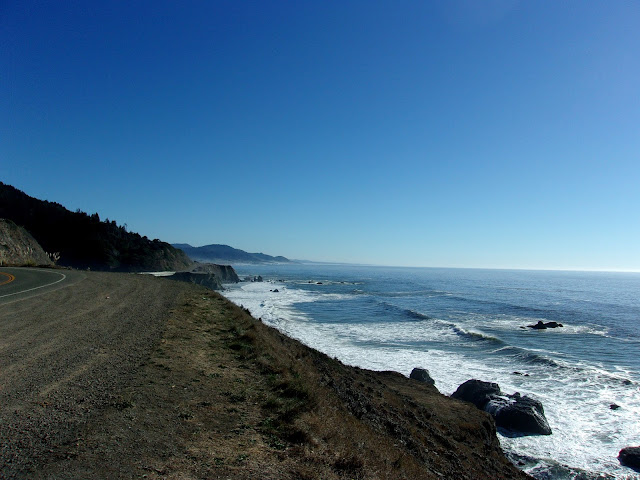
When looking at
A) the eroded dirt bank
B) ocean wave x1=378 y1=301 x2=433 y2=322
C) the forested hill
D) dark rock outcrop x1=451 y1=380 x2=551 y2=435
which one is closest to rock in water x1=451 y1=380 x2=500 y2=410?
dark rock outcrop x1=451 y1=380 x2=551 y2=435

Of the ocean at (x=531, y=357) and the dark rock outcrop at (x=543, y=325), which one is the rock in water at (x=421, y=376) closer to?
the ocean at (x=531, y=357)

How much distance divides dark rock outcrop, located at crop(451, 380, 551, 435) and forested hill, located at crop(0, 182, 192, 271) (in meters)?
72.5

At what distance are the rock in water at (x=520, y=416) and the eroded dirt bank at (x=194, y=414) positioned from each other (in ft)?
6.23

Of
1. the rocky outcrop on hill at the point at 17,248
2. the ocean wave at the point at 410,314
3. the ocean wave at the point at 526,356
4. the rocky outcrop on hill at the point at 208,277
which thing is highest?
the rocky outcrop on hill at the point at 17,248

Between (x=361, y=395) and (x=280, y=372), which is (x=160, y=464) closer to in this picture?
(x=280, y=372)

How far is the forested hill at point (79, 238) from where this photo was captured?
74375 millimetres

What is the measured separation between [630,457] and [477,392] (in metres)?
5.54

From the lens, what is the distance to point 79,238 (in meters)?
77.2

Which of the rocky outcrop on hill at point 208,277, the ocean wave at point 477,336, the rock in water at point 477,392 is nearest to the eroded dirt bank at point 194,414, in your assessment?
the rock in water at point 477,392

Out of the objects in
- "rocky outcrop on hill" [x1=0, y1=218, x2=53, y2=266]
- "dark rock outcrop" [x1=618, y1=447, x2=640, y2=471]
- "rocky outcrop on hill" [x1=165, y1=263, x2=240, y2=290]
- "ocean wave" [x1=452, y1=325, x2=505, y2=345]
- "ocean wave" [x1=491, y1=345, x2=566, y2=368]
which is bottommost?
"dark rock outcrop" [x1=618, y1=447, x2=640, y2=471]

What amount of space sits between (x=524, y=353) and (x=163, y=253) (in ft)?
259

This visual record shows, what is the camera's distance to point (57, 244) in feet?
249

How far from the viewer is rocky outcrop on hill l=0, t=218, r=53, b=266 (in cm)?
4294

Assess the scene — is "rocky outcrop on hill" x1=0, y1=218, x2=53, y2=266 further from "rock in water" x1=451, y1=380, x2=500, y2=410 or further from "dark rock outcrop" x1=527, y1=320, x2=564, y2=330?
"dark rock outcrop" x1=527, y1=320, x2=564, y2=330
